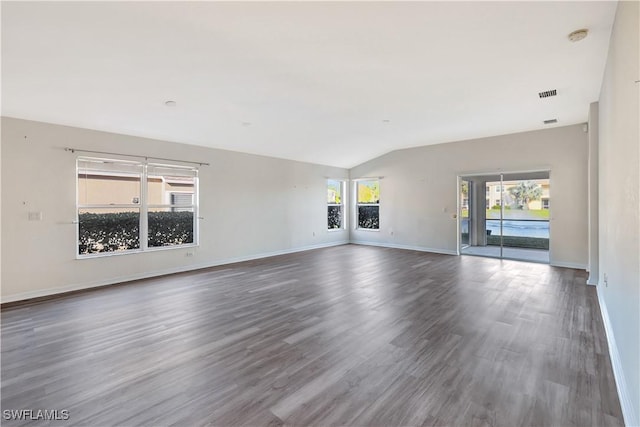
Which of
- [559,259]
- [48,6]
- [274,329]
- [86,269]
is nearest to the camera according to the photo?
[48,6]

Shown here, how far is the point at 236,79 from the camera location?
364cm

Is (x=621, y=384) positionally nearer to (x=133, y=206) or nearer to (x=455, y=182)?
(x=455, y=182)

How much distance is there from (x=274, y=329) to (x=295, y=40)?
2.94 meters

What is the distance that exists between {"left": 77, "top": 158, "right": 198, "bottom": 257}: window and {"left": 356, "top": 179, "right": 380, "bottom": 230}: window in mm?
5448

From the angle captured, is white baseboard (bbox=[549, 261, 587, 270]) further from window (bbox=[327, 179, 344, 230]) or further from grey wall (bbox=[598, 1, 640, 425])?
window (bbox=[327, 179, 344, 230])

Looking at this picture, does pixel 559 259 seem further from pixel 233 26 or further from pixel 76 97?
pixel 76 97

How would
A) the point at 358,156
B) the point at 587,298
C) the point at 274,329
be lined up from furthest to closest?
the point at 358,156 → the point at 587,298 → the point at 274,329

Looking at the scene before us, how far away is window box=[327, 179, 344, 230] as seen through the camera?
31.0 feet

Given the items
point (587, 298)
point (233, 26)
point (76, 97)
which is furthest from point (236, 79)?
point (587, 298)

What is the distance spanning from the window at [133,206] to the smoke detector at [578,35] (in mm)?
6004

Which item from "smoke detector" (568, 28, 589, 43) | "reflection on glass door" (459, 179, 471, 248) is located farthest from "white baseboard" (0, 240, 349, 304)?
"smoke detector" (568, 28, 589, 43)

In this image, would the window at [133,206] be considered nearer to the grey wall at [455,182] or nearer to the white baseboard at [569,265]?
the grey wall at [455,182]

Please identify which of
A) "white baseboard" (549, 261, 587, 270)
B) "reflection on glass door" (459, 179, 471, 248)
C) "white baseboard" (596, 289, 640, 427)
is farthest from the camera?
"reflection on glass door" (459, 179, 471, 248)

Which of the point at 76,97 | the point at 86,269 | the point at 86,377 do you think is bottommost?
the point at 86,377
